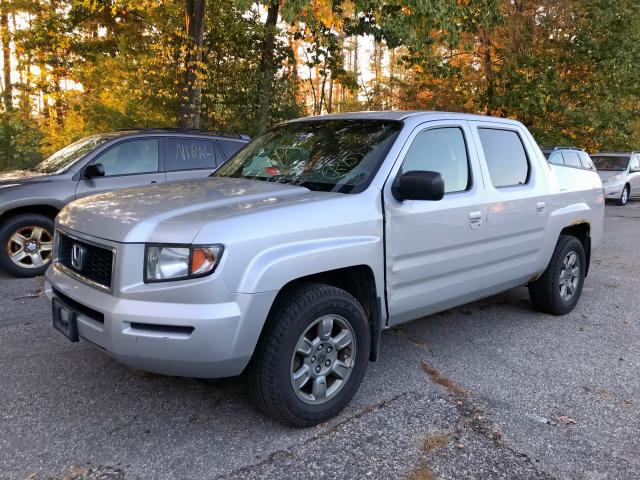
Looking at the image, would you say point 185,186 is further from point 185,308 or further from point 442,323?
point 442,323

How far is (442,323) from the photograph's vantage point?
4.92 meters

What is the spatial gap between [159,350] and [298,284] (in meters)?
0.82

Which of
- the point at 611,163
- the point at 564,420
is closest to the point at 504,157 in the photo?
the point at 564,420

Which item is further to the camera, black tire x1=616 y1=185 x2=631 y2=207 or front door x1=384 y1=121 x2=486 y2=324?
black tire x1=616 y1=185 x2=631 y2=207

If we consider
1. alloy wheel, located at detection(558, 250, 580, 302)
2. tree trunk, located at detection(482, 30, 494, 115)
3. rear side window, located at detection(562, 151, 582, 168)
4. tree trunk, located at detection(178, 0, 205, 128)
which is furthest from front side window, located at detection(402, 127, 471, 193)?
tree trunk, located at detection(482, 30, 494, 115)

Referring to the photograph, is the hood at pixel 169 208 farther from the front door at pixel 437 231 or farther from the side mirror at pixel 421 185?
the front door at pixel 437 231

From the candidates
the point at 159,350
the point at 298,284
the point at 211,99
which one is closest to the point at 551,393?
the point at 298,284

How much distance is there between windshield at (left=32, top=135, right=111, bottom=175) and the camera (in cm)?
662

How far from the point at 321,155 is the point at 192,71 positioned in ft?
28.8

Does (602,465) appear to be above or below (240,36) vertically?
below

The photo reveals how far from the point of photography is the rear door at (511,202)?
13.6 ft

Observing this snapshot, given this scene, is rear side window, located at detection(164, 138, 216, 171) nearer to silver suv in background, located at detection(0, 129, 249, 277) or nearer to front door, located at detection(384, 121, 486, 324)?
silver suv in background, located at detection(0, 129, 249, 277)

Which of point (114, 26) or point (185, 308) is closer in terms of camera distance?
point (185, 308)

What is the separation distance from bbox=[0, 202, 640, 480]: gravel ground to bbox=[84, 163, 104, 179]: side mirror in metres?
2.23
